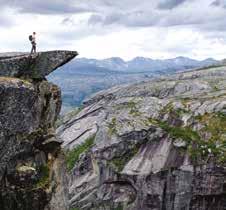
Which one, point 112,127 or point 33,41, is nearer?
point 33,41

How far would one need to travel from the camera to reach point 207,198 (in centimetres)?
12781

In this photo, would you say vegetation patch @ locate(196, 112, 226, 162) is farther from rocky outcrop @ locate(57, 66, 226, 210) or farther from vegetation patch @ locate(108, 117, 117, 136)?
A: vegetation patch @ locate(108, 117, 117, 136)

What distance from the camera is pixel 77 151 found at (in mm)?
162250

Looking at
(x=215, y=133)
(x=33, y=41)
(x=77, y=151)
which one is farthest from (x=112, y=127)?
(x=33, y=41)

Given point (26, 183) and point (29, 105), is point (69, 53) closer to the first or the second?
point (29, 105)

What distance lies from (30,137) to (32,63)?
22.6ft

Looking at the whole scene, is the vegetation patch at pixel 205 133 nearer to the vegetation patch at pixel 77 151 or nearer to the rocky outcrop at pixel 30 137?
the vegetation patch at pixel 77 151

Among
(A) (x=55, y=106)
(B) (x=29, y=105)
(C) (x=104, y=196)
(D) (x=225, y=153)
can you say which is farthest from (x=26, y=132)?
(C) (x=104, y=196)

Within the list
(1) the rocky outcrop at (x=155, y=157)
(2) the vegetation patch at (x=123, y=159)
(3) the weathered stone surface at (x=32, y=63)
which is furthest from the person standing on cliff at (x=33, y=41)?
(2) the vegetation patch at (x=123, y=159)

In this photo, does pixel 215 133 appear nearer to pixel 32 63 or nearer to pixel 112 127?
pixel 112 127

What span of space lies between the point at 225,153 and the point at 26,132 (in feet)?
294

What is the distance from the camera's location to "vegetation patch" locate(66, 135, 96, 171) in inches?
6222

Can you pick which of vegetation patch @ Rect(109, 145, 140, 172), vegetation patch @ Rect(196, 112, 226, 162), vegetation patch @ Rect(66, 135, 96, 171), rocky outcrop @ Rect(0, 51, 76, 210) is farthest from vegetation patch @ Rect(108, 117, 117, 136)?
rocky outcrop @ Rect(0, 51, 76, 210)

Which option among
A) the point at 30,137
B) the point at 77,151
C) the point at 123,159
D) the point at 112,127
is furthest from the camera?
the point at 77,151
